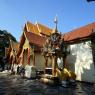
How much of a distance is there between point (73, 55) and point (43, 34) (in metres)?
11.9

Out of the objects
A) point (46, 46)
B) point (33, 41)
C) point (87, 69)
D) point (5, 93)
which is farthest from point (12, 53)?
point (5, 93)

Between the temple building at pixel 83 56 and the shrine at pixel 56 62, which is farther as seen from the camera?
the temple building at pixel 83 56

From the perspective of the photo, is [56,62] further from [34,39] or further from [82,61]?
[34,39]

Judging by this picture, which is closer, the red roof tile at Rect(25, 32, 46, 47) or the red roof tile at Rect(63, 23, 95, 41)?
the red roof tile at Rect(63, 23, 95, 41)

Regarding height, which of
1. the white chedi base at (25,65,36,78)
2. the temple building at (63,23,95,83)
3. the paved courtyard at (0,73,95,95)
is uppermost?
the temple building at (63,23,95,83)

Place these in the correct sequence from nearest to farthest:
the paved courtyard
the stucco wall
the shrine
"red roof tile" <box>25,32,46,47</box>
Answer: the paved courtyard
the shrine
the stucco wall
"red roof tile" <box>25,32,46,47</box>

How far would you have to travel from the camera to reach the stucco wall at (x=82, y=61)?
2209 centimetres

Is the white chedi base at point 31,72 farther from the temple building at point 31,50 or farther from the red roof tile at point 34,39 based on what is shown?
the red roof tile at point 34,39

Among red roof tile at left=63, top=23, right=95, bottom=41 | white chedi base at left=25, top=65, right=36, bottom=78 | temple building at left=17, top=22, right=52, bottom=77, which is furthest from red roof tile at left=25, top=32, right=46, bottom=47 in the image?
Answer: white chedi base at left=25, top=65, right=36, bottom=78

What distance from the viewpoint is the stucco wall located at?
22.1m

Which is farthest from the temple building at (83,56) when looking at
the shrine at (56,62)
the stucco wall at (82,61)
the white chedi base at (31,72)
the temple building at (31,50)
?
the temple building at (31,50)

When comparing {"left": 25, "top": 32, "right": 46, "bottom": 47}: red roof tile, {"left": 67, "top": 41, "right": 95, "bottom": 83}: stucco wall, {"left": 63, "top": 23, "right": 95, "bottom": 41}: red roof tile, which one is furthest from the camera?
{"left": 25, "top": 32, "right": 46, "bottom": 47}: red roof tile

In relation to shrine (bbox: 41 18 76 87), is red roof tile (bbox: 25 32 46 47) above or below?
above

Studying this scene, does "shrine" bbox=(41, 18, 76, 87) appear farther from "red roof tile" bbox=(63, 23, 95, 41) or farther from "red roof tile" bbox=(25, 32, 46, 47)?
"red roof tile" bbox=(25, 32, 46, 47)
